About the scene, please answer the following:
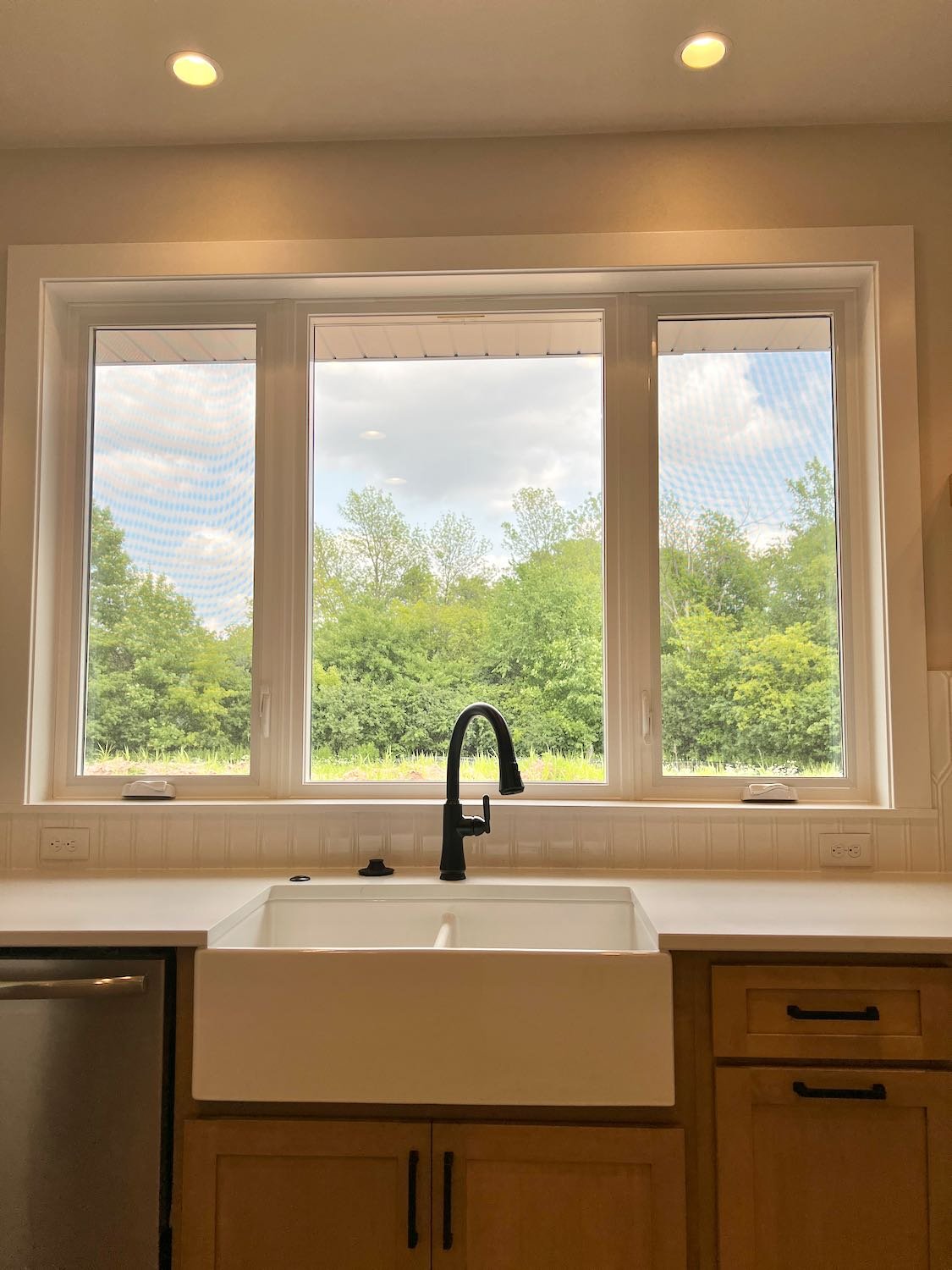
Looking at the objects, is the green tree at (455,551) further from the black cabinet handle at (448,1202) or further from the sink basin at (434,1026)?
the black cabinet handle at (448,1202)

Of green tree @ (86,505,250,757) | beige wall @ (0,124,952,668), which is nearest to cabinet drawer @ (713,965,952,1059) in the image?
beige wall @ (0,124,952,668)

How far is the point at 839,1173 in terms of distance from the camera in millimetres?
1380

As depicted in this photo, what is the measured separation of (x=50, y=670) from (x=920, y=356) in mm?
2344

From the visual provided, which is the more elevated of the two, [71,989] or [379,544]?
[379,544]

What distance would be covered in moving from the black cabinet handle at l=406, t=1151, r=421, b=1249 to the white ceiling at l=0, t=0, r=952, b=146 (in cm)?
220

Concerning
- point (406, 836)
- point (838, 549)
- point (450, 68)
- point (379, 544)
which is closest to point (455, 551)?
point (379, 544)

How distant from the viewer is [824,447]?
7.16 ft

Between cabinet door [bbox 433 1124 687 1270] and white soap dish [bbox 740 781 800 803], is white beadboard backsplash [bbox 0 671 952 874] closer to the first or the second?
white soap dish [bbox 740 781 800 803]

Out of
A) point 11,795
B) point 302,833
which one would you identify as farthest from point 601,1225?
point 11,795

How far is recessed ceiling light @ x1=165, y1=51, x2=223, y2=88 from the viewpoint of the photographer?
1842 millimetres

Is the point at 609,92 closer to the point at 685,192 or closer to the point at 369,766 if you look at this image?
the point at 685,192

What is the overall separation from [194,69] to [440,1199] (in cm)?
234

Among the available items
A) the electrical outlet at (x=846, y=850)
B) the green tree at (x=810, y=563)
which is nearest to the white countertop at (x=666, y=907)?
the electrical outlet at (x=846, y=850)

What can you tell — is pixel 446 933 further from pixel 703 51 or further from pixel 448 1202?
pixel 703 51
